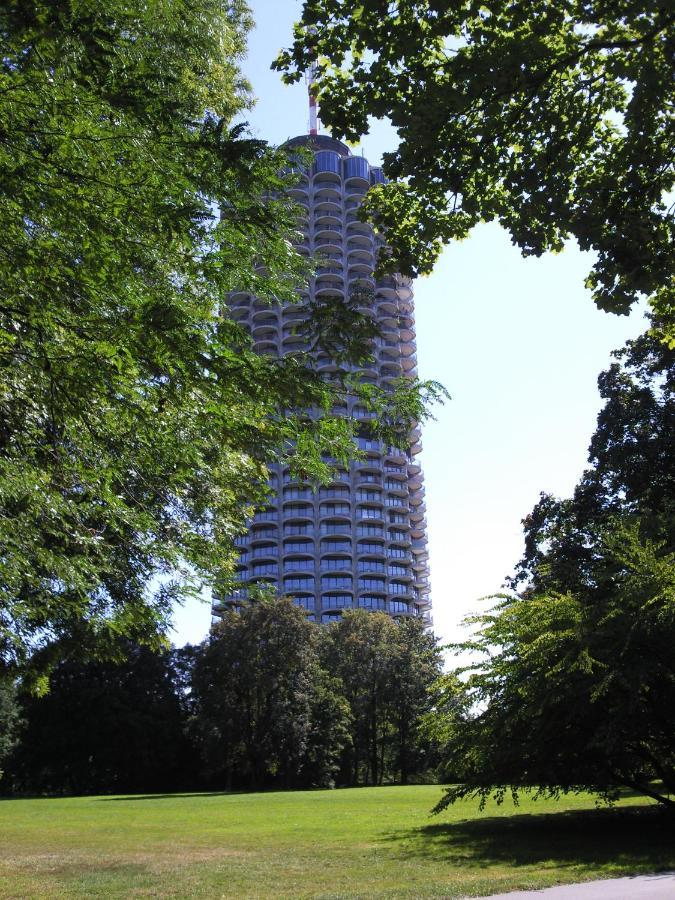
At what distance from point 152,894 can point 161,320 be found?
6.43m

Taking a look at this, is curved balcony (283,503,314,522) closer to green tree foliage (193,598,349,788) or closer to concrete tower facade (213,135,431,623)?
concrete tower facade (213,135,431,623)

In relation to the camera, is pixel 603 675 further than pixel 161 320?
Yes

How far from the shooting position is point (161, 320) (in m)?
5.18

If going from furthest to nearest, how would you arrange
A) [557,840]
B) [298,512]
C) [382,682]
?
[298,512], [382,682], [557,840]

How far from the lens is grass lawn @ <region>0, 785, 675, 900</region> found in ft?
25.9

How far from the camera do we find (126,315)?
570 centimetres

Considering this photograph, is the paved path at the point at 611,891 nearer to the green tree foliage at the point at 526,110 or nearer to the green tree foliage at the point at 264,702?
the green tree foliage at the point at 526,110

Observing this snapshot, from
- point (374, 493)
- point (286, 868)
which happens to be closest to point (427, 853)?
point (286, 868)

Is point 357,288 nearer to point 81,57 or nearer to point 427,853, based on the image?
point 81,57

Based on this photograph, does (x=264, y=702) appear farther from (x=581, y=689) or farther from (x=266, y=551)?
(x=266, y=551)

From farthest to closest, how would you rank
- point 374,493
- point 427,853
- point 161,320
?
point 374,493 → point 427,853 → point 161,320

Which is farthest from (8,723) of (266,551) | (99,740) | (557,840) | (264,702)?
(557,840)

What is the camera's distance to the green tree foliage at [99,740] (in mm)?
48031

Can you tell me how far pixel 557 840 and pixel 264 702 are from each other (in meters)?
35.7
